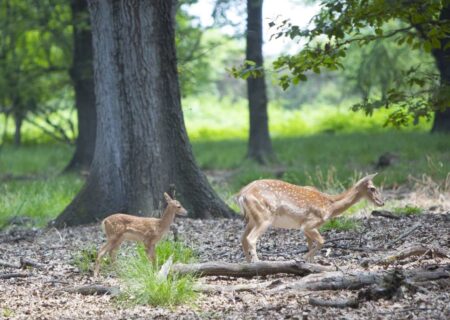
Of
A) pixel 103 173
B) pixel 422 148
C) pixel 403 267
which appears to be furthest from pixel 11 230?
pixel 422 148

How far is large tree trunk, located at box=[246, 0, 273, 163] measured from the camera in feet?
66.9

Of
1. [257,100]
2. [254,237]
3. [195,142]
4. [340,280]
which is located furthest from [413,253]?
[195,142]

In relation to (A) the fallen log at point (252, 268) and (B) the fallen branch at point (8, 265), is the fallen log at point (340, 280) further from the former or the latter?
(B) the fallen branch at point (8, 265)

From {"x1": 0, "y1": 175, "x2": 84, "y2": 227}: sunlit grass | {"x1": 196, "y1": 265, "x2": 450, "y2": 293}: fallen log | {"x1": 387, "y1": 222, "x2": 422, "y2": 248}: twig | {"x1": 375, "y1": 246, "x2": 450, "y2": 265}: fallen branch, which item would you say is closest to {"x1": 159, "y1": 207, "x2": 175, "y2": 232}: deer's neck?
{"x1": 196, "y1": 265, "x2": 450, "y2": 293}: fallen log

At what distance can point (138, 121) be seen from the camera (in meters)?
11.0

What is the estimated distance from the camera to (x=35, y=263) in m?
8.45

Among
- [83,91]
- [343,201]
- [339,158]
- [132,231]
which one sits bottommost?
[339,158]

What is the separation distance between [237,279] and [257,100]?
14.7 metres

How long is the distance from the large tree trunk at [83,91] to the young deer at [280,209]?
11.8 m

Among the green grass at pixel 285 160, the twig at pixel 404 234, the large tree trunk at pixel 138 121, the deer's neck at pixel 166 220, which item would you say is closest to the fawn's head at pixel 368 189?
the twig at pixel 404 234

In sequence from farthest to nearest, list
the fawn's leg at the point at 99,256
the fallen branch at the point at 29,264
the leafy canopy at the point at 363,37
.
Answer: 1. the leafy canopy at the point at 363,37
2. the fallen branch at the point at 29,264
3. the fawn's leg at the point at 99,256

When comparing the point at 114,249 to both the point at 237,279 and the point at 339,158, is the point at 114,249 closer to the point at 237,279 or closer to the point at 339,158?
the point at 237,279

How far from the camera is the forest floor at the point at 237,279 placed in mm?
6199

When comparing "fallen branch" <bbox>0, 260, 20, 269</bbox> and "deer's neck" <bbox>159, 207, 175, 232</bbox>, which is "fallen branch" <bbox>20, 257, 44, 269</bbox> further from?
"deer's neck" <bbox>159, 207, 175, 232</bbox>
